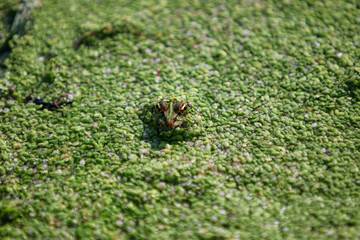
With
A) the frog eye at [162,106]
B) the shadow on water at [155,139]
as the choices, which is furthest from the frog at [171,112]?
the shadow on water at [155,139]

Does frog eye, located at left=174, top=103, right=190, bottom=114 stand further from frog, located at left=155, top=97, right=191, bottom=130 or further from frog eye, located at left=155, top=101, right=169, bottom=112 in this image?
frog eye, located at left=155, top=101, right=169, bottom=112

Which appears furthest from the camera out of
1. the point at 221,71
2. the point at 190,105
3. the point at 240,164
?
the point at 221,71

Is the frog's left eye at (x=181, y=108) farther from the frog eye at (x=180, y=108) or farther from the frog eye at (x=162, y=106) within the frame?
the frog eye at (x=162, y=106)

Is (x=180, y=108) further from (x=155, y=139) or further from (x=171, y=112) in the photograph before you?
(x=155, y=139)

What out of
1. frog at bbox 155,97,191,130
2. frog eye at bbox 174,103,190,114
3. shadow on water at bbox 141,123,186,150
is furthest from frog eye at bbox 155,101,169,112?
shadow on water at bbox 141,123,186,150

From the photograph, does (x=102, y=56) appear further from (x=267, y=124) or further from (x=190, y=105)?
(x=267, y=124)

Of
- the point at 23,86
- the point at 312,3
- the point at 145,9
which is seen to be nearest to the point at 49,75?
the point at 23,86

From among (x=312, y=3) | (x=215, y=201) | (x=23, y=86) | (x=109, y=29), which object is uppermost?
(x=312, y=3)
